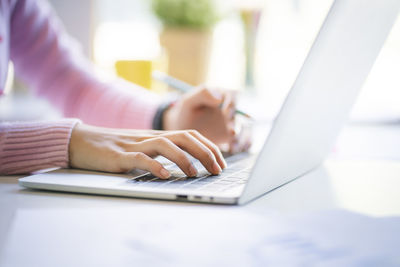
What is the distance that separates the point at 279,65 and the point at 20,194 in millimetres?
3165

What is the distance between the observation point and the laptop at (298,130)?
1.46 ft

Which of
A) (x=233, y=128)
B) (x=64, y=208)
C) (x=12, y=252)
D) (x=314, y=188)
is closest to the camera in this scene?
(x=12, y=252)

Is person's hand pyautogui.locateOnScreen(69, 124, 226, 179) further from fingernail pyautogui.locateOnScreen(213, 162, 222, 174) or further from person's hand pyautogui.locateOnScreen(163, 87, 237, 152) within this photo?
person's hand pyautogui.locateOnScreen(163, 87, 237, 152)

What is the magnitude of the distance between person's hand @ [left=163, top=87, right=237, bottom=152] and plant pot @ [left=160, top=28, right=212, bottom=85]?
2.06 metres

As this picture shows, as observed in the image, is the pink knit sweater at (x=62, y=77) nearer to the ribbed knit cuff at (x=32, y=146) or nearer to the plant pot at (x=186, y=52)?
the ribbed knit cuff at (x=32, y=146)

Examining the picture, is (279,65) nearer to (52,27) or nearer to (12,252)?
(52,27)

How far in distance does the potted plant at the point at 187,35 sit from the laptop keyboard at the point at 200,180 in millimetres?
2384

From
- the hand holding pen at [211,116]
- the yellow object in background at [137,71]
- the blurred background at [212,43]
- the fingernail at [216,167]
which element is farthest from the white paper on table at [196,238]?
the yellow object in background at [137,71]

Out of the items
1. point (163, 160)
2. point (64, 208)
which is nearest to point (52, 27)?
point (163, 160)

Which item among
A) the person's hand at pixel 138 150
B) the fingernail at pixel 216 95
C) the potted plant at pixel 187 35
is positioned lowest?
the potted plant at pixel 187 35

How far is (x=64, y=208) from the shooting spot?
44 centimetres

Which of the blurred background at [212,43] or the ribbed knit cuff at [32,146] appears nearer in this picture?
the ribbed knit cuff at [32,146]

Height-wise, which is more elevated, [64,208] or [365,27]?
[365,27]

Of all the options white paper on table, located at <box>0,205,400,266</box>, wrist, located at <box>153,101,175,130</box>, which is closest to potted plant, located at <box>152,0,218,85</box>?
wrist, located at <box>153,101,175,130</box>
